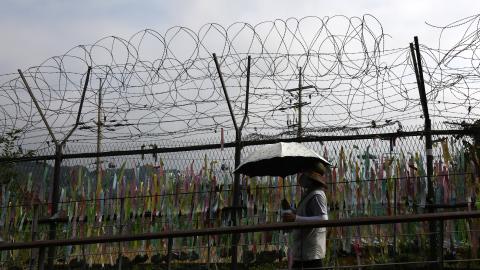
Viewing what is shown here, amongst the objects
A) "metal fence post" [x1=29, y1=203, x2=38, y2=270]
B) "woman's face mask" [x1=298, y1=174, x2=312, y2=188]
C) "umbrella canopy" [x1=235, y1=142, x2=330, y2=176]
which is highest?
"umbrella canopy" [x1=235, y1=142, x2=330, y2=176]

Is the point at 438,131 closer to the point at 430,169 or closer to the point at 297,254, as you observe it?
the point at 430,169

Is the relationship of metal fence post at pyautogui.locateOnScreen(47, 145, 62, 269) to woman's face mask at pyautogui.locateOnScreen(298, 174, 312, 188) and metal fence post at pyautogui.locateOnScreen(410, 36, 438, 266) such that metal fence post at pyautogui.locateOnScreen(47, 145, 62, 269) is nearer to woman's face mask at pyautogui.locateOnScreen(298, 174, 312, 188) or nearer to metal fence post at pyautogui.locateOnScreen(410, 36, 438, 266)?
woman's face mask at pyautogui.locateOnScreen(298, 174, 312, 188)

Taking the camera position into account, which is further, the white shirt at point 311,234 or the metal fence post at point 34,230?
the metal fence post at point 34,230

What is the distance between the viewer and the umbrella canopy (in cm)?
496

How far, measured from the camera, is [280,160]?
5398mm

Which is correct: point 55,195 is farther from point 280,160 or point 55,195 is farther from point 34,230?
point 280,160

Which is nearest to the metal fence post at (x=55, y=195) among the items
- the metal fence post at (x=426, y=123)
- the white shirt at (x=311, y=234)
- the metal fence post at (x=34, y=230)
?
the metal fence post at (x=34, y=230)

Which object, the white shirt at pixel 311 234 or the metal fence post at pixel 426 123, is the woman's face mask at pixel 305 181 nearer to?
the white shirt at pixel 311 234

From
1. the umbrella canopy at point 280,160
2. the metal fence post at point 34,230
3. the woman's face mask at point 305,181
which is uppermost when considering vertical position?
the umbrella canopy at point 280,160

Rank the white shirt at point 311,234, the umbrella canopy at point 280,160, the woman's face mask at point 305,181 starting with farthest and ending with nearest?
1. the umbrella canopy at point 280,160
2. the woman's face mask at point 305,181
3. the white shirt at point 311,234

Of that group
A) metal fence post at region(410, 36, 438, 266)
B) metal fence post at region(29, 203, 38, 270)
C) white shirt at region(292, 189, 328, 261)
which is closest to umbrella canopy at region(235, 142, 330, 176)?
white shirt at region(292, 189, 328, 261)

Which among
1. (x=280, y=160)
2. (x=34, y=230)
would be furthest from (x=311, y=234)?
(x=34, y=230)

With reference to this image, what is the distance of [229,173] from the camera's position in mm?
6426

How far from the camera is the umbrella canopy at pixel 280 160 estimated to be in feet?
16.3
